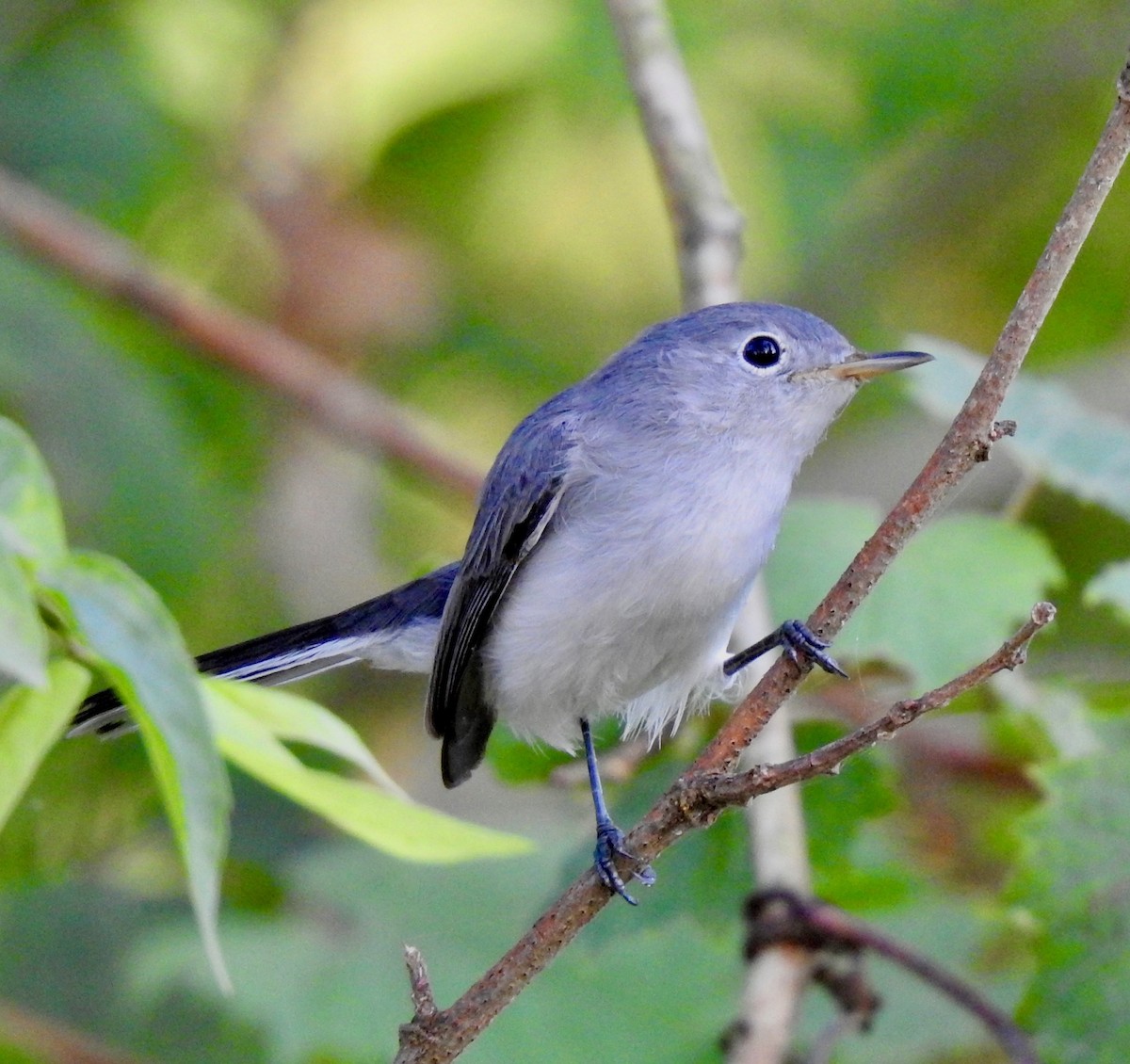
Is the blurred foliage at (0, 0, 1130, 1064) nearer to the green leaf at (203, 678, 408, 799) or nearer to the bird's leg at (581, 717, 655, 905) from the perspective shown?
the bird's leg at (581, 717, 655, 905)

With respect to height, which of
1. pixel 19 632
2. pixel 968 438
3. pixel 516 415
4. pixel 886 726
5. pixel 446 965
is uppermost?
pixel 968 438

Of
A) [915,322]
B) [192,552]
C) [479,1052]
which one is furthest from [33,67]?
[479,1052]

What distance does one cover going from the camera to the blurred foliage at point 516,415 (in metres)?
2.91

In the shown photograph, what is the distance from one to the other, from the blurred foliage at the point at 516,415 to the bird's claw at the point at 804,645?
2.04 ft

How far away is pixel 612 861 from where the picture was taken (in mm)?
2082

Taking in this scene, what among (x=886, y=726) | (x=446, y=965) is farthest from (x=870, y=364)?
(x=446, y=965)

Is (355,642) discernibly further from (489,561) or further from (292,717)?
(292,717)

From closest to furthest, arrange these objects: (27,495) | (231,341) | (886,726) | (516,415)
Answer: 1. (27,495)
2. (886,726)
3. (231,341)
4. (516,415)

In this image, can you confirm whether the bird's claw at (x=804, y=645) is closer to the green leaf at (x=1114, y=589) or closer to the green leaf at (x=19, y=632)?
Answer: the green leaf at (x=1114, y=589)

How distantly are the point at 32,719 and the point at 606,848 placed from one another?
0.95 meters

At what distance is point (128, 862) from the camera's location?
Result: 3.92m

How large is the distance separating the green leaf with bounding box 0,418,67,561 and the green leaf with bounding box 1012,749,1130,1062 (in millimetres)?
1773

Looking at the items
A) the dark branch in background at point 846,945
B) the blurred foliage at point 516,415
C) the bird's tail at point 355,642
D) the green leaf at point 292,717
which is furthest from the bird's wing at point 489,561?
the green leaf at point 292,717

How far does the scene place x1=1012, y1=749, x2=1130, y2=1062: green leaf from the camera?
2434 millimetres
